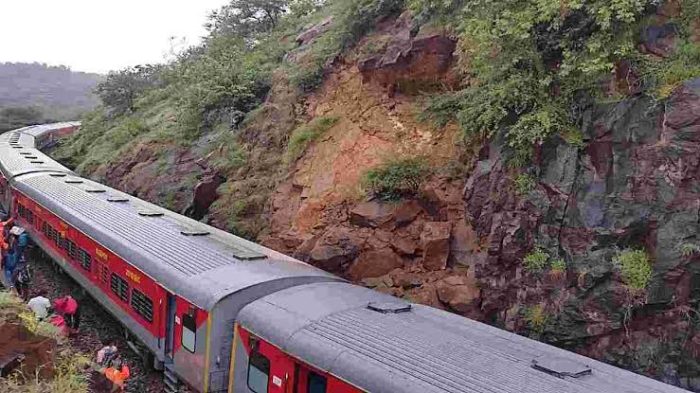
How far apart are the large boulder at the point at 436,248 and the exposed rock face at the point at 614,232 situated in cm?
98

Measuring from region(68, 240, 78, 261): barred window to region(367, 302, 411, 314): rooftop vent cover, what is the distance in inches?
360

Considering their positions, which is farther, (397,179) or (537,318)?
(397,179)

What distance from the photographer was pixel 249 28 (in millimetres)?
31172

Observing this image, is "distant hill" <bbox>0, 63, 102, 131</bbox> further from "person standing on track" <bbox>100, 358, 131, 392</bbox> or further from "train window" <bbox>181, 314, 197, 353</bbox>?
"train window" <bbox>181, 314, 197, 353</bbox>

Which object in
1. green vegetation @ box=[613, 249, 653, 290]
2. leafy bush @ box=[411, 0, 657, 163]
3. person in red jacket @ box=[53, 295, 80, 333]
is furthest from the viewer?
person in red jacket @ box=[53, 295, 80, 333]

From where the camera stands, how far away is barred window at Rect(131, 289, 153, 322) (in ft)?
36.3

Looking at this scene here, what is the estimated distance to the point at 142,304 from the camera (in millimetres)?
11375

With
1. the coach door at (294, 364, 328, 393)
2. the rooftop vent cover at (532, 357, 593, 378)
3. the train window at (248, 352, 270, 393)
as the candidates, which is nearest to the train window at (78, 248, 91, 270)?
the train window at (248, 352, 270, 393)

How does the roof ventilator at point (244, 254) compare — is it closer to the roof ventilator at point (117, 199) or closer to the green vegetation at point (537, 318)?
the green vegetation at point (537, 318)

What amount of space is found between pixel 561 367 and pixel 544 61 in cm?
645

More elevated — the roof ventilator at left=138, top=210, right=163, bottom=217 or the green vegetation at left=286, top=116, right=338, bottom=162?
the green vegetation at left=286, top=116, right=338, bottom=162

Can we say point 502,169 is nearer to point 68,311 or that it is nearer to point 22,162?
point 68,311

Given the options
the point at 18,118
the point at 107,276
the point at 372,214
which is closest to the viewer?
the point at 372,214

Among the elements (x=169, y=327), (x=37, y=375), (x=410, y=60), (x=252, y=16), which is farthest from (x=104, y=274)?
(x=252, y=16)
